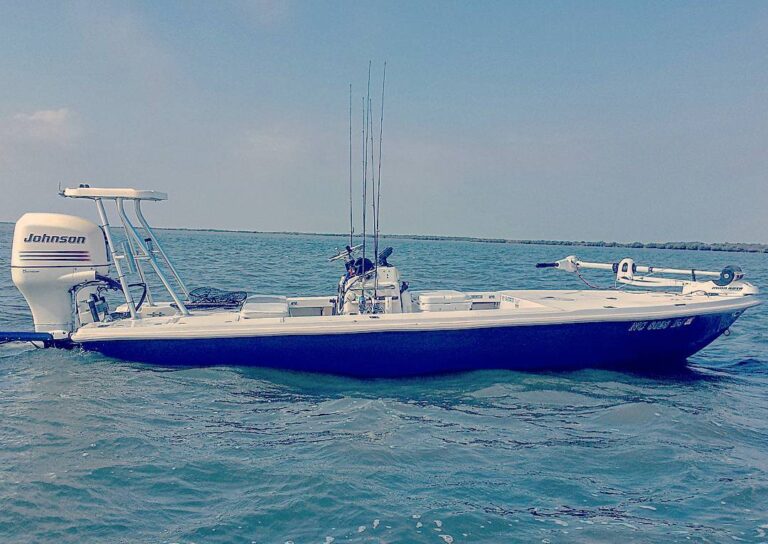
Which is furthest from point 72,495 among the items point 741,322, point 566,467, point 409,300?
point 741,322

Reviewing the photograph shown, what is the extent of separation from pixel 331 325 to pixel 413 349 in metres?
1.16

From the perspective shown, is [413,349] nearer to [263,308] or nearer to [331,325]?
[331,325]

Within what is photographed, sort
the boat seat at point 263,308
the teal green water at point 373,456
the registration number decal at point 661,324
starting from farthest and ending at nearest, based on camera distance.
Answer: the registration number decal at point 661,324
the boat seat at point 263,308
the teal green water at point 373,456

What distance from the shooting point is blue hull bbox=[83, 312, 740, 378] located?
8109 millimetres

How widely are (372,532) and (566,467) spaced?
210 cm

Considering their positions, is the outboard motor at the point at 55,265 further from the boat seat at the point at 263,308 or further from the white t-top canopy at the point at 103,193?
the boat seat at the point at 263,308

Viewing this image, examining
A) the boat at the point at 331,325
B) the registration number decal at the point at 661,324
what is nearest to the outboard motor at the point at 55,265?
the boat at the point at 331,325

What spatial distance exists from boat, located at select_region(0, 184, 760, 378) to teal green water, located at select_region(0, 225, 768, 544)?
0.84 ft

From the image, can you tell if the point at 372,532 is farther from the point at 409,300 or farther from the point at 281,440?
the point at 409,300

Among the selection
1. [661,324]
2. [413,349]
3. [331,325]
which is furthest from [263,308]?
[661,324]

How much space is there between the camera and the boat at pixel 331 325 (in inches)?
319

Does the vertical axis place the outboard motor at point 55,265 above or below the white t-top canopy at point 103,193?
below

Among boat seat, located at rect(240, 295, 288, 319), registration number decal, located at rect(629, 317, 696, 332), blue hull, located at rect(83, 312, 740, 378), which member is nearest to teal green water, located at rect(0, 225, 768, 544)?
blue hull, located at rect(83, 312, 740, 378)

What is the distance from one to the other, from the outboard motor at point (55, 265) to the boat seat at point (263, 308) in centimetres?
211
